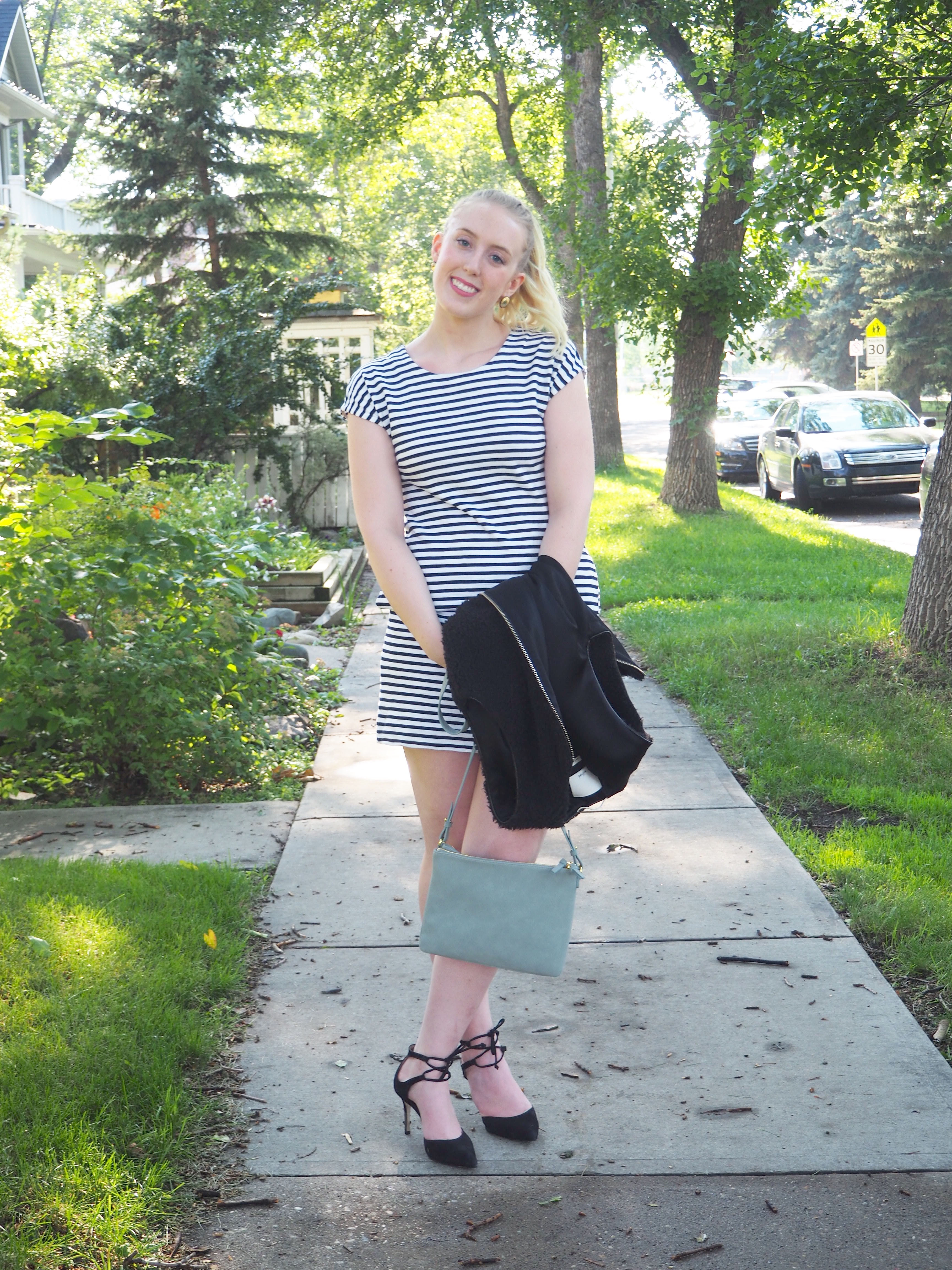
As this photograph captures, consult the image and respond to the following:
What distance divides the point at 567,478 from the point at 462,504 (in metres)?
0.24

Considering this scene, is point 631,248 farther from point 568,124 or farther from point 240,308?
point 568,124

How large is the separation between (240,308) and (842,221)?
36563mm

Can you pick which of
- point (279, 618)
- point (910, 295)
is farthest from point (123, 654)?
point (910, 295)

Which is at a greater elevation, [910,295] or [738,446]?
[910,295]

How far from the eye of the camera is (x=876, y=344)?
30.2 metres

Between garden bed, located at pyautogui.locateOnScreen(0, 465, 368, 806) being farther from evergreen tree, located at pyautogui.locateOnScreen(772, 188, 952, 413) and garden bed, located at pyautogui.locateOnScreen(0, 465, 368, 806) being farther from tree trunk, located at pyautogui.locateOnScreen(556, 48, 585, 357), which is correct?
evergreen tree, located at pyautogui.locateOnScreen(772, 188, 952, 413)

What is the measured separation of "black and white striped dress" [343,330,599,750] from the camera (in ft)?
8.68

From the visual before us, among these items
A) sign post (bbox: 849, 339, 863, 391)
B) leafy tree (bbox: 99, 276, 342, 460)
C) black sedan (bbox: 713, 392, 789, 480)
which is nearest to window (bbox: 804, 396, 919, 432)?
black sedan (bbox: 713, 392, 789, 480)

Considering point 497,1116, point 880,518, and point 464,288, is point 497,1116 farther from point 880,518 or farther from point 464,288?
point 880,518

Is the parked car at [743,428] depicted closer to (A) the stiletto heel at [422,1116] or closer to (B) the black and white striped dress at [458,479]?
(B) the black and white striped dress at [458,479]

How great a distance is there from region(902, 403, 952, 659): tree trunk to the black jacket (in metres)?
4.36

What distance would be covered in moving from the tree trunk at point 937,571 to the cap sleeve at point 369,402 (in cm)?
453

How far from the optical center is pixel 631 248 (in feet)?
43.1

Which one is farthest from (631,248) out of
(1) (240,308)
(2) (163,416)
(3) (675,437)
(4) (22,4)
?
(4) (22,4)
